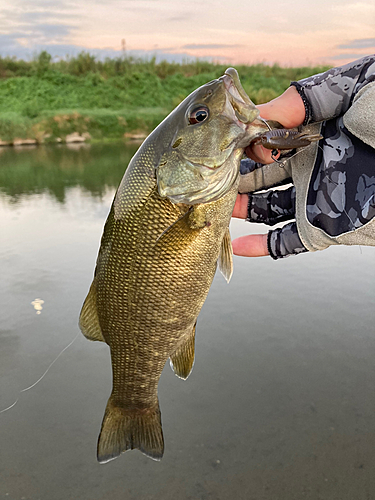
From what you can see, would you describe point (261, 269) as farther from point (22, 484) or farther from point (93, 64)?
point (93, 64)

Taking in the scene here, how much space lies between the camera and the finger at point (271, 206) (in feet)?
8.01

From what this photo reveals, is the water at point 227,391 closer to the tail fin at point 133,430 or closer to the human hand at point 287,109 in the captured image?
the tail fin at point 133,430

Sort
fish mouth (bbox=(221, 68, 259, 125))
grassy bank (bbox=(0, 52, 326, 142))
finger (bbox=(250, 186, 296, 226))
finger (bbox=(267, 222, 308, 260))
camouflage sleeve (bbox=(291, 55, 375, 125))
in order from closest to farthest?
fish mouth (bbox=(221, 68, 259, 125)) < camouflage sleeve (bbox=(291, 55, 375, 125)) < finger (bbox=(267, 222, 308, 260)) < finger (bbox=(250, 186, 296, 226)) < grassy bank (bbox=(0, 52, 326, 142))

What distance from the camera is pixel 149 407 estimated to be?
76.7 inches

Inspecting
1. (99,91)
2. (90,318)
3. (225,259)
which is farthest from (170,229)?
(99,91)

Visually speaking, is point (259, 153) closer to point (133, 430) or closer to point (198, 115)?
point (198, 115)

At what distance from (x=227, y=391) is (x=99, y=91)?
18081mm

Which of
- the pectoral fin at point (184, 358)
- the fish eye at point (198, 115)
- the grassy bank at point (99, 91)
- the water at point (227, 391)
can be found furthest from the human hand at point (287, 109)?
the grassy bank at point (99, 91)

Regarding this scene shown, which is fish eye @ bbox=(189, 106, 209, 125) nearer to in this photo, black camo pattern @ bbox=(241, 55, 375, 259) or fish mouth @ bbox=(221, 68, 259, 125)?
fish mouth @ bbox=(221, 68, 259, 125)

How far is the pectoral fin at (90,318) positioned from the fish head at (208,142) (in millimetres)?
535

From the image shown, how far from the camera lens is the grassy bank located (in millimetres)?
15820

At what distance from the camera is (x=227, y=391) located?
3.17 meters

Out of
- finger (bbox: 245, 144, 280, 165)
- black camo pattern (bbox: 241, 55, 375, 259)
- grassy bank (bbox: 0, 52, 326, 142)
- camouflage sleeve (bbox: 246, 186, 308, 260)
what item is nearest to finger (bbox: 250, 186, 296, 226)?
camouflage sleeve (bbox: 246, 186, 308, 260)

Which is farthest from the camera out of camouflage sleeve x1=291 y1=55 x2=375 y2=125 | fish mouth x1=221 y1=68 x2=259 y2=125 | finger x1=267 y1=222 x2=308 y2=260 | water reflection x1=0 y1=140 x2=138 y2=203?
water reflection x1=0 y1=140 x2=138 y2=203
